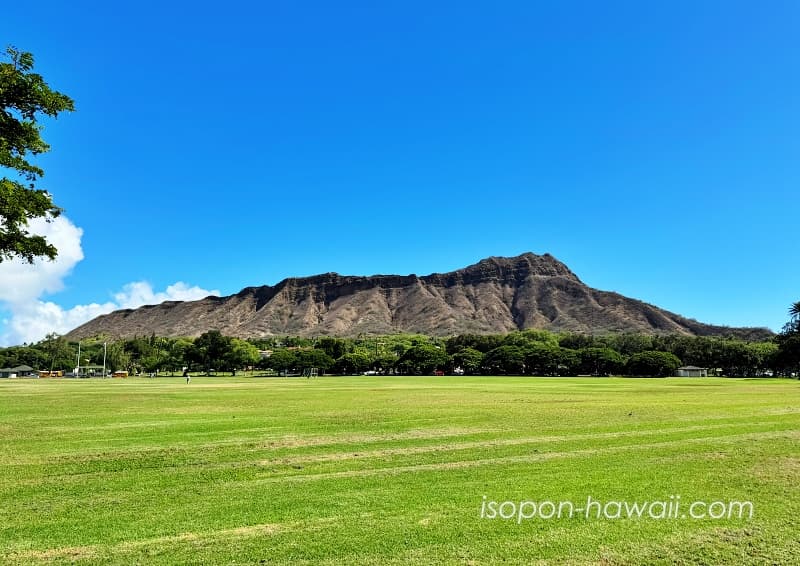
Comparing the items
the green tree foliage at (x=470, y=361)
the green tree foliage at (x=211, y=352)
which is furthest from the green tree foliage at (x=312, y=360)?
the green tree foliage at (x=470, y=361)

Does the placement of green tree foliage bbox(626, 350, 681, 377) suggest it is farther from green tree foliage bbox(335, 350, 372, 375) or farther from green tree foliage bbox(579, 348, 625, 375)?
green tree foliage bbox(335, 350, 372, 375)

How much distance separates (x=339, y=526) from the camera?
8398 millimetres

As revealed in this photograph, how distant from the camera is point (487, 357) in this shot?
14150 cm

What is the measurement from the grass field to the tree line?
4478 inches

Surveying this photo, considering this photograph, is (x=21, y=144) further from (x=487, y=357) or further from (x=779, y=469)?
(x=487, y=357)

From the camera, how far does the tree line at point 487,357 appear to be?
128 meters

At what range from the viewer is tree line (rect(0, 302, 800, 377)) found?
128 metres

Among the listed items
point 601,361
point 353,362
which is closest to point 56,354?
point 353,362

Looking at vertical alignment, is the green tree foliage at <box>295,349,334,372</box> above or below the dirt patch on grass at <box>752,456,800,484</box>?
below

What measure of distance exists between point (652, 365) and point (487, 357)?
4076cm

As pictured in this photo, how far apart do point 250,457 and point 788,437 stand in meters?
17.4

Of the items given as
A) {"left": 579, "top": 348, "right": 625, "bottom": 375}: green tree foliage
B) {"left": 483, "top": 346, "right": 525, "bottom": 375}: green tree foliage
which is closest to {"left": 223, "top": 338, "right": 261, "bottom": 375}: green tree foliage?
{"left": 483, "top": 346, "right": 525, "bottom": 375}: green tree foliage

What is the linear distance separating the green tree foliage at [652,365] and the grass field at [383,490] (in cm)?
11268

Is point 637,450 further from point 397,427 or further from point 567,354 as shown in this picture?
point 567,354
